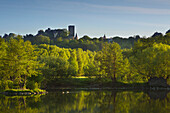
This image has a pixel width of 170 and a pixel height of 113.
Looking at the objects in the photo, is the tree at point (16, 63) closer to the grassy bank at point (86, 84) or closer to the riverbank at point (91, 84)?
the riverbank at point (91, 84)

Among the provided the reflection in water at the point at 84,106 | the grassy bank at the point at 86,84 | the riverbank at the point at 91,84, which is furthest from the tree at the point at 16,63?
the grassy bank at the point at 86,84

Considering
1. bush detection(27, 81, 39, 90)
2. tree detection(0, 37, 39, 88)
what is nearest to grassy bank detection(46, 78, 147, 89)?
bush detection(27, 81, 39, 90)

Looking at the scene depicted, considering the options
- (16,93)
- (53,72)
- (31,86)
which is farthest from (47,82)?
(16,93)

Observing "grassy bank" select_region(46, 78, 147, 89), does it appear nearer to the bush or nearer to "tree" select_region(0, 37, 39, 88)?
the bush

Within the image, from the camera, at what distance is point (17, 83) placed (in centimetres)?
4466

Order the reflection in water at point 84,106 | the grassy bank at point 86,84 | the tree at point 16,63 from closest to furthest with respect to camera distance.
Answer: the reflection in water at point 84,106 → the tree at point 16,63 → the grassy bank at point 86,84

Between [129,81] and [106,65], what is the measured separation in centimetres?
708

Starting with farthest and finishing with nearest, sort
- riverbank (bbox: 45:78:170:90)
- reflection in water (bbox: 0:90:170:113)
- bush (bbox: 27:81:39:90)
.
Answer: riverbank (bbox: 45:78:170:90) → bush (bbox: 27:81:39:90) → reflection in water (bbox: 0:90:170:113)

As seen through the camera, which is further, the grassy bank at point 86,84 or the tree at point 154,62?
the grassy bank at point 86,84

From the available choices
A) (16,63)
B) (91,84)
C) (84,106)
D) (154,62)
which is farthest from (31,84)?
(154,62)

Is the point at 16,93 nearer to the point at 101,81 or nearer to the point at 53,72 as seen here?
the point at 53,72

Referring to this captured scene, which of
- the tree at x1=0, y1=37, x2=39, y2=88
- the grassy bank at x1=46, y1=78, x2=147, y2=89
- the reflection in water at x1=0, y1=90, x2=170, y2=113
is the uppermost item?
the tree at x1=0, y1=37, x2=39, y2=88

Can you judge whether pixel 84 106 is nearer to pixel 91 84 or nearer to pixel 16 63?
pixel 16 63

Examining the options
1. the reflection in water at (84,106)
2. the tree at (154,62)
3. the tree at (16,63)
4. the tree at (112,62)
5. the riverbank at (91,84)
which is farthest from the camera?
the tree at (112,62)
